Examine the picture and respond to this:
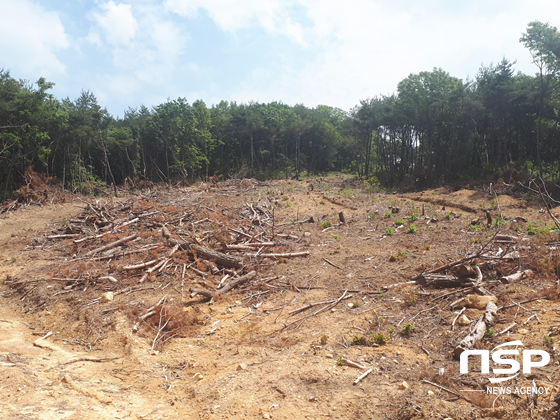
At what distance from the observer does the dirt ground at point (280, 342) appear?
3256 millimetres

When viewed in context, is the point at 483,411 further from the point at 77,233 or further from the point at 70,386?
the point at 77,233

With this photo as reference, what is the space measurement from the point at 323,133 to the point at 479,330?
39.6 m

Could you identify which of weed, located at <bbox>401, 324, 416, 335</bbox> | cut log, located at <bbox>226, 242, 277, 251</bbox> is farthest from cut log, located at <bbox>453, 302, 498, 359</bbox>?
cut log, located at <bbox>226, 242, 277, 251</bbox>

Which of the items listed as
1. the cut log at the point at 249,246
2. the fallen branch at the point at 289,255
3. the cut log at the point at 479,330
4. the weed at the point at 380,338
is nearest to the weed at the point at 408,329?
the weed at the point at 380,338

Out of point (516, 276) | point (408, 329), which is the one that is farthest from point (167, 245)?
point (516, 276)

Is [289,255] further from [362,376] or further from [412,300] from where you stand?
[362,376]

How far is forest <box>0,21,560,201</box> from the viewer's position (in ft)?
67.7

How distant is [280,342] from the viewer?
4828 millimetres

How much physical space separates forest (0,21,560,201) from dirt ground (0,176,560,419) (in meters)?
13.4

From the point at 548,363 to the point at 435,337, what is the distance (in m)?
1.24

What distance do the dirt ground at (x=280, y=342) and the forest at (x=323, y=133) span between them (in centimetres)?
1345

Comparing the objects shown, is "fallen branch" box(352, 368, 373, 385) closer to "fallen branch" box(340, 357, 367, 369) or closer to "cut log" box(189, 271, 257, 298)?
"fallen branch" box(340, 357, 367, 369)

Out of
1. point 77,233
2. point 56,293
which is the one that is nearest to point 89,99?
point 77,233

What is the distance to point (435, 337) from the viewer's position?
4.39 m
